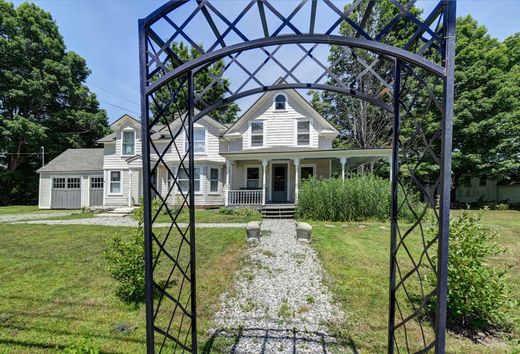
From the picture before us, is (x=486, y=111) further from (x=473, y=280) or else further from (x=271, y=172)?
(x=473, y=280)

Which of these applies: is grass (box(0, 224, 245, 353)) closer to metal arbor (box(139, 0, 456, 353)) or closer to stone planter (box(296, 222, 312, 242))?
metal arbor (box(139, 0, 456, 353))

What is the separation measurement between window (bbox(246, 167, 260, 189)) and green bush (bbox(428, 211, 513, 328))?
40.8ft

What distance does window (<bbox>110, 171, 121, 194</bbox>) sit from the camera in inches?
619

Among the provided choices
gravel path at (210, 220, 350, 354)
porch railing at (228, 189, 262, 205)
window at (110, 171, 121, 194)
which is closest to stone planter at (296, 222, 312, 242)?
gravel path at (210, 220, 350, 354)

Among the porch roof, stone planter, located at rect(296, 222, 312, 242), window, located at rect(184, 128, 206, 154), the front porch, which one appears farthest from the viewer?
window, located at rect(184, 128, 206, 154)

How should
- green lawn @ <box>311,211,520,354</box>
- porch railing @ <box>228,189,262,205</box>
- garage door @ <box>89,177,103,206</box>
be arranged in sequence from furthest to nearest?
garage door @ <box>89,177,103,206</box> → porch railing @ <box>228,189,262,205</box> → green lawn @ <box>311,211,520,354</box>

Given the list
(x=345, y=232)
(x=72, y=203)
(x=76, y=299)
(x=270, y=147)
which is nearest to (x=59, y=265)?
(x=76, y=299)

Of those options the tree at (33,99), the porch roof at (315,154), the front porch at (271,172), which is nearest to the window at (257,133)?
the front porch at (271,172)

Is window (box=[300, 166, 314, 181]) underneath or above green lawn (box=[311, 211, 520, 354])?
above

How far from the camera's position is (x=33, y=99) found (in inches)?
795

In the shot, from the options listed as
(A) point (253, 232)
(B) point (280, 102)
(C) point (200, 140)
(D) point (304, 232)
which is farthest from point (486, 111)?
(C) point (200, 140)

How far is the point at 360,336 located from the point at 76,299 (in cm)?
397

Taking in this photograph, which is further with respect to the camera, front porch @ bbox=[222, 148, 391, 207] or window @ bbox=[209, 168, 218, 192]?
window @ bbox=[209, 168, 218, 192]

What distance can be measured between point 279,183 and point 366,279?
34.8ft
